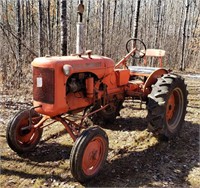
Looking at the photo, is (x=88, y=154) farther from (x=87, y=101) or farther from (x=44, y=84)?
(x=44, y=84)

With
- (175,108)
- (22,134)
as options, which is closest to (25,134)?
(22,134)

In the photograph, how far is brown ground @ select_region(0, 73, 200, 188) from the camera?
371 cm

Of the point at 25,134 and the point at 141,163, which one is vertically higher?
the point at 25,134

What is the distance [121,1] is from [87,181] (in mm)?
29012

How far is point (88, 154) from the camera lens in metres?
3.71

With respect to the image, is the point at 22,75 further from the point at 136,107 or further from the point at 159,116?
the point at 159,116

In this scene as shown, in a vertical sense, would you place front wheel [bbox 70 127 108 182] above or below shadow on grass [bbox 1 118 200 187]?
above

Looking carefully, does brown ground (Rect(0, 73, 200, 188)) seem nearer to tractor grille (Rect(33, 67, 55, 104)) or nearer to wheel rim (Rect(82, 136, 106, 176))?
wheel rim (Rect(82, 136, 106, 176))

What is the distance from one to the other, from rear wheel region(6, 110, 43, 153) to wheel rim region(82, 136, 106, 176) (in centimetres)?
121

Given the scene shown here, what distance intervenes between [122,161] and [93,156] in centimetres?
64

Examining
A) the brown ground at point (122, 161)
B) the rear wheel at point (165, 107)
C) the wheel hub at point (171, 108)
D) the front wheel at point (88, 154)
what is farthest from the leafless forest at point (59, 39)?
the wheel hub at point (171, 108)

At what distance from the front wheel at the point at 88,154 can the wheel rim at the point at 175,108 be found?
176 cm

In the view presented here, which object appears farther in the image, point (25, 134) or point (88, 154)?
→ point (25, 134)

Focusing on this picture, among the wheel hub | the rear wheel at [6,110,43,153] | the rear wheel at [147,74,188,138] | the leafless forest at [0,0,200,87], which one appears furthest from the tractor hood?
the leafless forest at [0,0,200,87]
